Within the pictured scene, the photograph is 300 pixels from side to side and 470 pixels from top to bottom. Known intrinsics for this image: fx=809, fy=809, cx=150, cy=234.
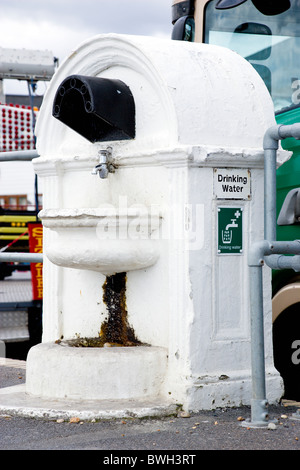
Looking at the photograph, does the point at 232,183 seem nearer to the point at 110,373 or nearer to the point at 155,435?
the point at 110,373

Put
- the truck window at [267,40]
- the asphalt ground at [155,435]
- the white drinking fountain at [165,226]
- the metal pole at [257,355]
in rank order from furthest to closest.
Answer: the truck window at [267,40] < the white drinking fountain at [165,226] < the metal pole at [257,355] < the asphalt ground at [155,435]

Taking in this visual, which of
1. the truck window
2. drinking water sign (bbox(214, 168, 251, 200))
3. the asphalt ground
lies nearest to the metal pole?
the asphalt ground

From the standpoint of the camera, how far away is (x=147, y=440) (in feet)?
12.3

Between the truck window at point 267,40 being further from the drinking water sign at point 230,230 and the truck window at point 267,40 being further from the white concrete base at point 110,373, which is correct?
the white concrete base at point 110,373

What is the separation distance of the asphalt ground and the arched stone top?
4.75 feet

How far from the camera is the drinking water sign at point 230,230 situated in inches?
173

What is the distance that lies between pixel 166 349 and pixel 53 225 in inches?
37.2

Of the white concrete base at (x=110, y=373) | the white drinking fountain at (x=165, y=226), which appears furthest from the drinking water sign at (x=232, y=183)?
the white concrete base at (x=110, y=373)

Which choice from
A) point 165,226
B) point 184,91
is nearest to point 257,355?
point 165,226

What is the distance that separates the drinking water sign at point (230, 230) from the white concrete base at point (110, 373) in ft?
2.17

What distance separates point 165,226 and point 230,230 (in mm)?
357

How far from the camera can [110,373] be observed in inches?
171

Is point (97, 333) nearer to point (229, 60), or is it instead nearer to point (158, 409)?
point (158, 409)
